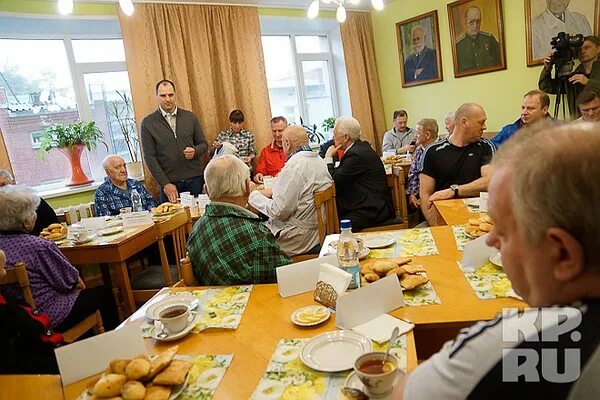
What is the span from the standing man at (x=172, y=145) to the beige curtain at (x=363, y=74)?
271cm

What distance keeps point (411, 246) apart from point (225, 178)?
805mm

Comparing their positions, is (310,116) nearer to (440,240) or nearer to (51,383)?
(440,240)

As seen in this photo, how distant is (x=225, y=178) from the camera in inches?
71.5

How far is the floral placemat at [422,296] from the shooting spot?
126 cm

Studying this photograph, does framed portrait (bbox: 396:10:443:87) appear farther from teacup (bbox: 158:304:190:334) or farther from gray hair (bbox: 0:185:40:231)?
teacup (bbox: 158:304:190:334)

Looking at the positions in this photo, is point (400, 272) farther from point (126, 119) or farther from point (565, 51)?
point (126, 119)

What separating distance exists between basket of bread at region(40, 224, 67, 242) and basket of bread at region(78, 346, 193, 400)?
6.43 ft

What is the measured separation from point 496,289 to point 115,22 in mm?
4698

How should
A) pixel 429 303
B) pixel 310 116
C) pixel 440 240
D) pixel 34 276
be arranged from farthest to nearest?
pixel 310 116
pixel 34 276
pixel 440 240
pixel 429 303

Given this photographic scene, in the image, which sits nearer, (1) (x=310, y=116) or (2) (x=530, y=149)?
(2) (x=530, y=149)

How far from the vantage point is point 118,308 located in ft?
8.62

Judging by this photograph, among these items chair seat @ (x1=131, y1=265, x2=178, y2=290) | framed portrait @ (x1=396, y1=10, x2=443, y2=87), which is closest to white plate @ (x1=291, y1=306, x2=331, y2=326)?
chair seat @ (x1=131, y1=265, x2=178, y2=290)

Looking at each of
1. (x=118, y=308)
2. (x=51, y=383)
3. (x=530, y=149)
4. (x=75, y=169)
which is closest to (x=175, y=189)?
(x=75, y=169)

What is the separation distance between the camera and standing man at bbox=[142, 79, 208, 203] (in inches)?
169
